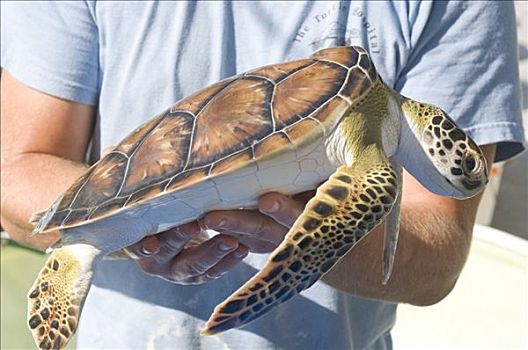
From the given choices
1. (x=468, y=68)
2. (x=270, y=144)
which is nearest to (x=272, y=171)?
(x=270, y=144)

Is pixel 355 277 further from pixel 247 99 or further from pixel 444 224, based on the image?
pixel 247 99

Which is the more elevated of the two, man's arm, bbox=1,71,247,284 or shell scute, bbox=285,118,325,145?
shell scute, bbox=285,118,325,145

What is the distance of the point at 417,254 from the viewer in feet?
4.08

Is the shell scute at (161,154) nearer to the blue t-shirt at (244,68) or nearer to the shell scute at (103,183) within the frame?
the shell scute at (103,183)

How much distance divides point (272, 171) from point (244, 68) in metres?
0.41

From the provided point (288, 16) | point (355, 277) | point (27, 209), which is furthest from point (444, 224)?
point (27, 209)

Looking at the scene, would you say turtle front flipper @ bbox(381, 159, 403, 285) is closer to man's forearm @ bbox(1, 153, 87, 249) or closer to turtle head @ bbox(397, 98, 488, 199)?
turtle head @ bbox(397, 98, 488, 199)

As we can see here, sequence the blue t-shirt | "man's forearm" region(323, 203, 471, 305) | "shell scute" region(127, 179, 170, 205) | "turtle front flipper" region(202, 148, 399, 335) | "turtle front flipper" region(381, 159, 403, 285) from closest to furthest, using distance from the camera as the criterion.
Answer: "turtle front flipper" region(202, 148, 399, 335) → "shell scute" region(127, 179, 170, 205) → "turtle front flipper" region(381, 159, 403, 285) → "man's forearm" region(323, 203, 471, 305) → the blue t-shirt

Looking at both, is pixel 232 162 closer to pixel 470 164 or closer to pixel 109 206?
pixel 109 206

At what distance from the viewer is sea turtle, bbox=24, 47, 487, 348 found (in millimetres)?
817

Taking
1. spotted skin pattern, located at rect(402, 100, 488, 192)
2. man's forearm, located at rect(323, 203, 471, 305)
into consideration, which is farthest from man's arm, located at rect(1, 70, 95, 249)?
spotted skin pattern, located at rect(402, 100, 488, 192)

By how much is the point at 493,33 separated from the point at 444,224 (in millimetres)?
317

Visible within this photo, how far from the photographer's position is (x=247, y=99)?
2.97 feet

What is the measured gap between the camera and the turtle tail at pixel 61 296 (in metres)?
0.99
